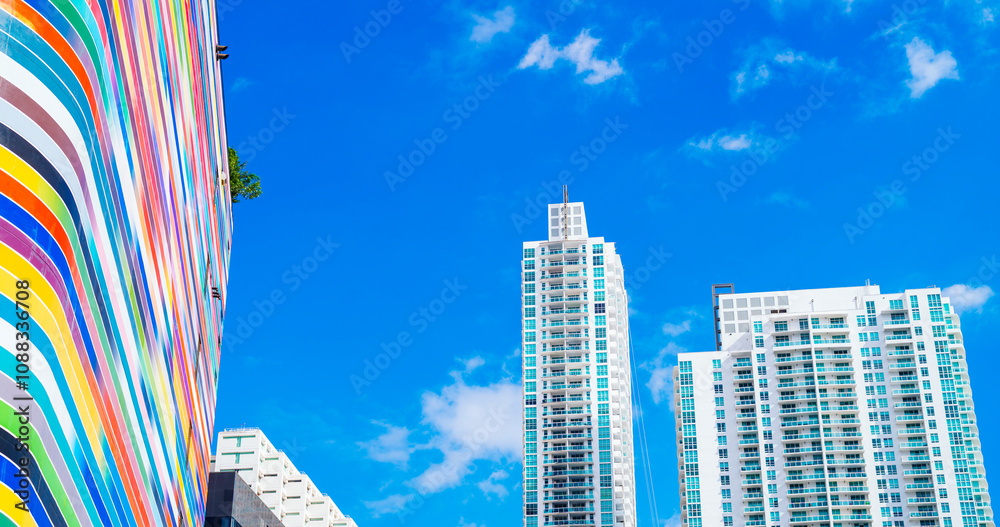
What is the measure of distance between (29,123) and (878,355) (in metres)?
134

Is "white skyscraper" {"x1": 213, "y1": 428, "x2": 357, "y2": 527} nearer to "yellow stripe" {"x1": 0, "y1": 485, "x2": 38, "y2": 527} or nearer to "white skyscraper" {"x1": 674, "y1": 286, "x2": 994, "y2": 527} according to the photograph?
"white skyscraper" {"x1": 674, "y1": 286, "x2": 994, "y2": 527}

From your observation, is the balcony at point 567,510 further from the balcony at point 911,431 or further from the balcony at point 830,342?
the balcony at point 911,431

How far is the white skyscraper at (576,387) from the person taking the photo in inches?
5418

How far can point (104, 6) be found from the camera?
44.1ft

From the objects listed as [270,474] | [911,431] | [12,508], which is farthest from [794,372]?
[12,508]

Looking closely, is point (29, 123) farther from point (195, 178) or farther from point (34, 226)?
point (195, 178)

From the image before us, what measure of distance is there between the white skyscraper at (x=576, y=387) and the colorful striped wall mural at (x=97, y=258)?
391 ft

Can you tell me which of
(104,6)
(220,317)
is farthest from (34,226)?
(220,317)

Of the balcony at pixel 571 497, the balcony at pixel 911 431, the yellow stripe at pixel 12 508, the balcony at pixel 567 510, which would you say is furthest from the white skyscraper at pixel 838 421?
the yellow stripe at pixel 12 508

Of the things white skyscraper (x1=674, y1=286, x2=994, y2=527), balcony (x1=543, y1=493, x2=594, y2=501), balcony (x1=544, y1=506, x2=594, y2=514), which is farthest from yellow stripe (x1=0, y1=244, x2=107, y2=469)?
balcony (x1=543, y1=493, x2=594, y2=501)

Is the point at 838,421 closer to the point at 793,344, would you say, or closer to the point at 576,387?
the point at 793,344

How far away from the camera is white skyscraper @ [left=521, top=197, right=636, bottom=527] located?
137625mm

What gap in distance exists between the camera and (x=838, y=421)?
13325 centimetres

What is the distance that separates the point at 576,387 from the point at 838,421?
1288 inches
